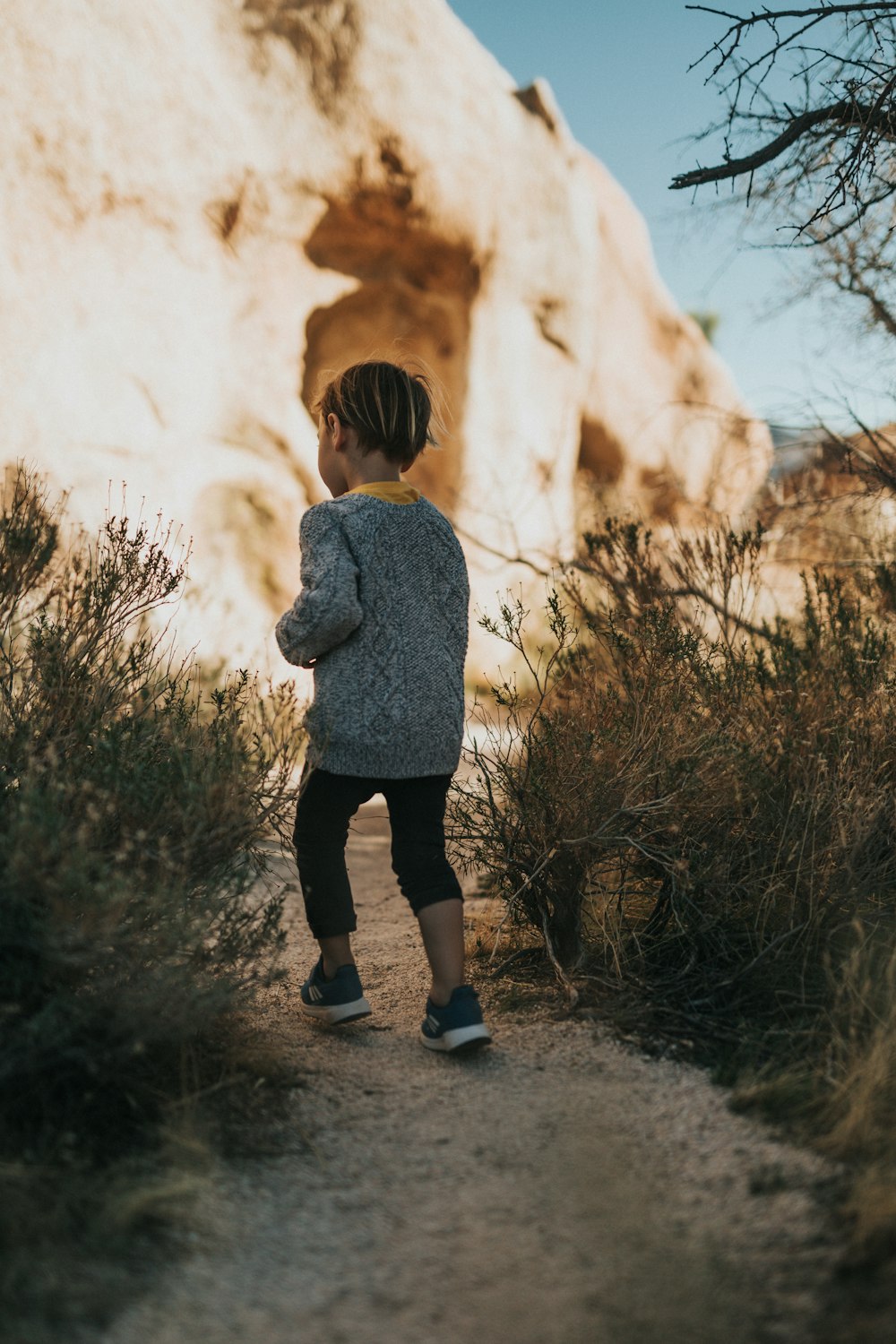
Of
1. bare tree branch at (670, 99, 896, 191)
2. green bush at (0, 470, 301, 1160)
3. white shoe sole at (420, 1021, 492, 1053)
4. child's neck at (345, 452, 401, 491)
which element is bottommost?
white shoe sole at (420, 1021, 492, 1053)

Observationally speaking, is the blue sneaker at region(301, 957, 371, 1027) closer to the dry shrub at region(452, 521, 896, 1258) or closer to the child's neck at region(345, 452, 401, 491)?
the dry shrub at region(452, 521, 896, 1258)

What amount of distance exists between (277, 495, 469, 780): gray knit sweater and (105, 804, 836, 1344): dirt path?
0.72 m

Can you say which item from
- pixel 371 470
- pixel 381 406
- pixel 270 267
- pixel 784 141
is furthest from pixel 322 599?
pixel 270 267

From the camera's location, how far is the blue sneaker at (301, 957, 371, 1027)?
279 centimetres

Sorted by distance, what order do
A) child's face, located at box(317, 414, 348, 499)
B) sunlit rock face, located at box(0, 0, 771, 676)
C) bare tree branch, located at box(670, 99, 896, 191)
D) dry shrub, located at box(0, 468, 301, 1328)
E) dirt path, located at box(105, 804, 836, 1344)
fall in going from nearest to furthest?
1. dirt path, located at box(105, 804, 836, 1344)
2. dry shrub, located at box(0, 468, 301, 1328)
3. child's face, located at box(317, 414, 348, 499)
4. bare tree branch, located at box(670, 99, 896, 191)
5. sunlit rock face, located at box(0, 0, 771, 676)

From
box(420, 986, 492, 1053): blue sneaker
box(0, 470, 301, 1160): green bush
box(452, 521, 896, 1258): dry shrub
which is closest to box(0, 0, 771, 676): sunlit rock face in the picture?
box(452, 521, 896, 1258): dry shrub

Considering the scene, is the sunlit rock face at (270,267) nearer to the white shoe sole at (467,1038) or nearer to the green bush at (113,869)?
the green bush at (113,869)

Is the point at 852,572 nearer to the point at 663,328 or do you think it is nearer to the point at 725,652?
the point at 725,652

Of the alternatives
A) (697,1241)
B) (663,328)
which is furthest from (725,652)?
(663,328)

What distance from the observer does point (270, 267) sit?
9734mm

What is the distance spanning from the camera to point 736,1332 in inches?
60.6

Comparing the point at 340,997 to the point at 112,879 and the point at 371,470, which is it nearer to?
the point at 112,879

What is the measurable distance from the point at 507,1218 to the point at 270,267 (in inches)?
359

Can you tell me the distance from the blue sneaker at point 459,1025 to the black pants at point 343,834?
0.77 feet
